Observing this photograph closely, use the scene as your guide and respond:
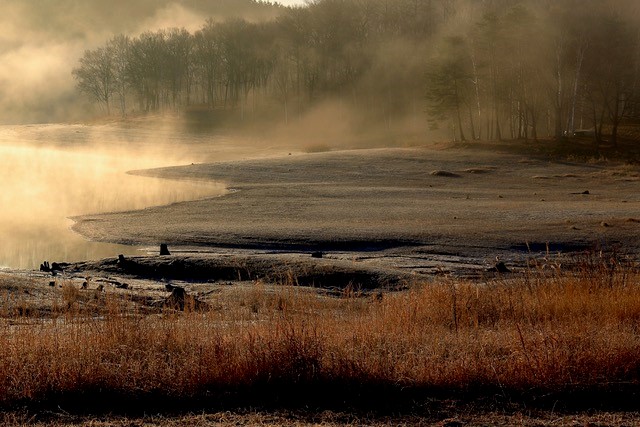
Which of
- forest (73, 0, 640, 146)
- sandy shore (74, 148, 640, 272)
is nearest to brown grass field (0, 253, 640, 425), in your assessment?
sandy shore (74, 148, 640, 272)

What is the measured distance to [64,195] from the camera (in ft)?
123

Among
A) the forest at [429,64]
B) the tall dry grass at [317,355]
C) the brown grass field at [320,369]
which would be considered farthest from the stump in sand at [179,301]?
the forest at [429,64]

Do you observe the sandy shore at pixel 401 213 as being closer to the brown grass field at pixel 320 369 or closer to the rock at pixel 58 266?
the brown grass field at pixel 320 369

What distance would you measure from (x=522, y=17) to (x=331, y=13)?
50.3 m

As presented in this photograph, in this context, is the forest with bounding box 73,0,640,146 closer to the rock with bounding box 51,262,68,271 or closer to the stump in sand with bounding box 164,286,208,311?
the rock with bounding box 51,262,68,271

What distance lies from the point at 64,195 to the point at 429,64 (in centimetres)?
4954

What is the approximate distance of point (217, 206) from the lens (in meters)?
30.3

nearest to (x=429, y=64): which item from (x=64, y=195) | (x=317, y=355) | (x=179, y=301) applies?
(x=64, y=195)

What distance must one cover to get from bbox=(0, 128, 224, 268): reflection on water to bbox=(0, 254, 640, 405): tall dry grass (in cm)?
1121

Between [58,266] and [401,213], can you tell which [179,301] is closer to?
[58,266]

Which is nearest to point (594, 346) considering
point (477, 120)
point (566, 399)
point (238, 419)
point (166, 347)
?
point (566, 399)

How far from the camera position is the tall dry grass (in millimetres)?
7777

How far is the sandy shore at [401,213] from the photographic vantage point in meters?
21.0

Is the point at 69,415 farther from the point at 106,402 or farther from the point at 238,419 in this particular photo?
the point at 238,419
